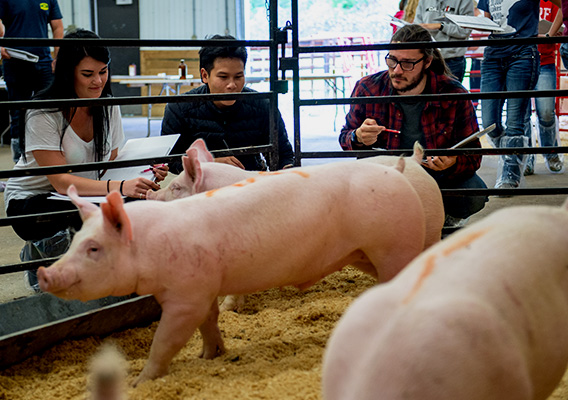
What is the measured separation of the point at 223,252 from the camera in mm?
1978

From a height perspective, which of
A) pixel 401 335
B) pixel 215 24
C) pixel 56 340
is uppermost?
pixel 215 24

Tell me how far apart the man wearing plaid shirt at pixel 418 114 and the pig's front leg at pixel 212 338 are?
1512 millimetres

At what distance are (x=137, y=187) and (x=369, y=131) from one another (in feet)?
3.98

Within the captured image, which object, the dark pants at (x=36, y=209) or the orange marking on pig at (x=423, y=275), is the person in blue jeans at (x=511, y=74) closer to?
the dark pants at (x=36, y=209)

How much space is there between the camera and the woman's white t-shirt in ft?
9.98

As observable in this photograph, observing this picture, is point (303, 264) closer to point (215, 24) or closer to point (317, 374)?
point (317, 374)

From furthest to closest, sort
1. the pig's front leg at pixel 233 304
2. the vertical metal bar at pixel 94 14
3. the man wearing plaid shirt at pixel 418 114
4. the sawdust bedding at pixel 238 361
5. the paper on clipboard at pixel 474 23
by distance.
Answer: the vertical metal bar at pixel 94 14, the paper on clipboard at pixel 474 23, the man wearing plaid shirt at pixel 418 114, the pig's front leg at pixel 233 304, the sawdust bedding at pixel 238 361

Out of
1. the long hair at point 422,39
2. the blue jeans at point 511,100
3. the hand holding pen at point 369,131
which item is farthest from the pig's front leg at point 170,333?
the blue jeans at point 511,100

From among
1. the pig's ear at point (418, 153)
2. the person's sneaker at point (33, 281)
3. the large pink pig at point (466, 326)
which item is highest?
the pig's ear at point (418, 153)

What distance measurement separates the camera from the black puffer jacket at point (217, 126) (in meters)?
3.57

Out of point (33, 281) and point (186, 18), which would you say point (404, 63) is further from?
point (186, 18)

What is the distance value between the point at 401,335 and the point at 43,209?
8.18 feet

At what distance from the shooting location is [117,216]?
73.0 inches

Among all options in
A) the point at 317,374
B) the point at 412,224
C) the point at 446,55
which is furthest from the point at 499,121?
the point at 317,374
